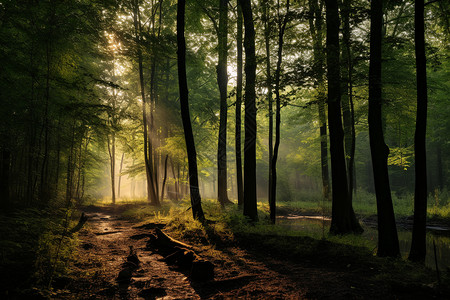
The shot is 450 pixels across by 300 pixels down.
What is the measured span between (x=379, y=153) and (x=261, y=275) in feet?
15.3

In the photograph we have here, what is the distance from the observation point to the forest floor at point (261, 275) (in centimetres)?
384

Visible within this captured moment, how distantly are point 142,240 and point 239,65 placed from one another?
10585mm

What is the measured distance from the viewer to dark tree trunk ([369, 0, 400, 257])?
20.7 feet

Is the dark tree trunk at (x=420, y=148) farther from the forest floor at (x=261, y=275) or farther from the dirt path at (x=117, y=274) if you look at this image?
the dirt path at (x=117, y=274)

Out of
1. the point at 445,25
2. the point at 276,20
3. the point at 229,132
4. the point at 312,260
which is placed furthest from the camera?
the point at 229,132

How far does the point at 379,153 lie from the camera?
6.62 meters

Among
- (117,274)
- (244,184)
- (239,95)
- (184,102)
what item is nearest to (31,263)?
(117,274)

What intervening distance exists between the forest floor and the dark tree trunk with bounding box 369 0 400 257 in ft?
3.52

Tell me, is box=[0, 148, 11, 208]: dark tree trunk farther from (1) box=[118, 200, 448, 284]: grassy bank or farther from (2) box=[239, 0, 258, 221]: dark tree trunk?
(2) box=[239, 0, 258, 221]: dark tree trunk

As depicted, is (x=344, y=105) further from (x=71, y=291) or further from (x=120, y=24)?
(x=71, y=291)

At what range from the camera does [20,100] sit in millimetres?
9781

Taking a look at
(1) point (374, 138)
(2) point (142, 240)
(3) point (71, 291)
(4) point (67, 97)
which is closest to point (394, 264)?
(1) point (374, 138)

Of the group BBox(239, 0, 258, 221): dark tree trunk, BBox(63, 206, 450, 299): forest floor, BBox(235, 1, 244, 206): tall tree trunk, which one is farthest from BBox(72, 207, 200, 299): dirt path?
BBox(235, 1, 244, 206): tall tree trunk

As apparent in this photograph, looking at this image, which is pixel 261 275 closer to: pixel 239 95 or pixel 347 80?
pixel 347 80
